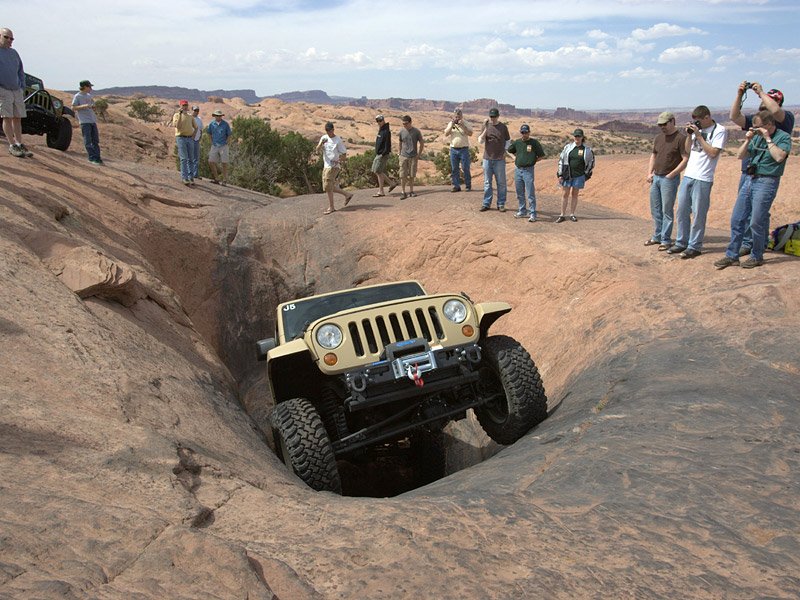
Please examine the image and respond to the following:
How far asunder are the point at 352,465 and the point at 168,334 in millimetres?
2937

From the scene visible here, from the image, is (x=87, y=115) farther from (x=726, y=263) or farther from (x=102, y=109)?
(x=102, y=109)

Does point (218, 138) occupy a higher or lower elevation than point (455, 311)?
higher

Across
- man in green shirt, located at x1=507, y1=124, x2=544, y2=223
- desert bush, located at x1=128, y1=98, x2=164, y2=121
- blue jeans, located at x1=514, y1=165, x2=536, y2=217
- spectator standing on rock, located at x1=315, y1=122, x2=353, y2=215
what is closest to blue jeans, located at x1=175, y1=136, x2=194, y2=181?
spectator standing on rock, located at x1=315, y1=122, x2=353, y2=215

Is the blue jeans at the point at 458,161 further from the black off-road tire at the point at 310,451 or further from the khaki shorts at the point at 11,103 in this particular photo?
the black off-road tire at the point at 310,451

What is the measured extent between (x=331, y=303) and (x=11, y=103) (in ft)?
23.6

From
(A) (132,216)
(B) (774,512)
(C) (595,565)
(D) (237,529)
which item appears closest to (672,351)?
(B) (774,512)

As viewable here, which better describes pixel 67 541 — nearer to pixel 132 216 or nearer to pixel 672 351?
pixel 672 351

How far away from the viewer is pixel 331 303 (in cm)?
664

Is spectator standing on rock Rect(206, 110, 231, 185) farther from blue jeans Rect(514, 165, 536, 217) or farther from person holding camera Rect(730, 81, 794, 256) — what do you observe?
person holding camera Rect(730, 81, 794, 256)

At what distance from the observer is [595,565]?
116 inches

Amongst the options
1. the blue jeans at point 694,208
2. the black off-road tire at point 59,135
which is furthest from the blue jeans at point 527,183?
the black off-road tire at point 59,135

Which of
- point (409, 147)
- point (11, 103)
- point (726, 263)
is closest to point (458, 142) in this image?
point (409, 147)

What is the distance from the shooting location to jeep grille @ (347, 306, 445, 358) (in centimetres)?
549

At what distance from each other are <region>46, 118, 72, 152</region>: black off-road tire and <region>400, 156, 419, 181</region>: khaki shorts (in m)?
7.37
